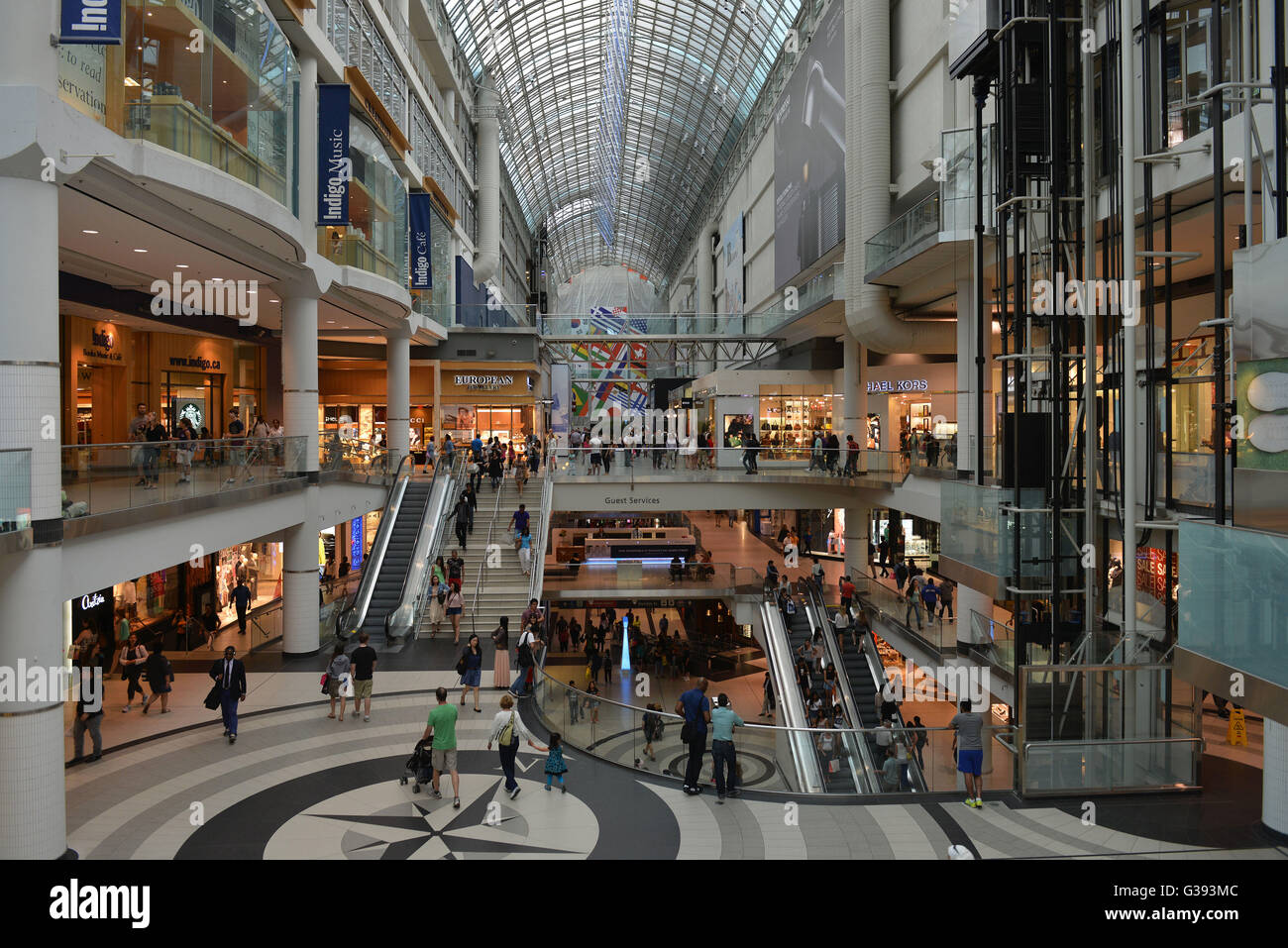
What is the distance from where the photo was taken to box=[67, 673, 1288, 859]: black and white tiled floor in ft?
28.7

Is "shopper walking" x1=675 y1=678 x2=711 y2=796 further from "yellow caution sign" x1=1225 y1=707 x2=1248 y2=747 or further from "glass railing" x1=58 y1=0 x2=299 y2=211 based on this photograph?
"glass railing" x1=58 y1=0 x2=299 y2=211

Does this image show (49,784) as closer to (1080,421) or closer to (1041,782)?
(1041,782)

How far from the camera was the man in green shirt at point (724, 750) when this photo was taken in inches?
398

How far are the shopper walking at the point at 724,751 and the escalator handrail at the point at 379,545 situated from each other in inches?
410

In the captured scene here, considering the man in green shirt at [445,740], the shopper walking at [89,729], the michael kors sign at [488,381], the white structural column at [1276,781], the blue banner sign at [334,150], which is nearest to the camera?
the white structural column at [1276,781]

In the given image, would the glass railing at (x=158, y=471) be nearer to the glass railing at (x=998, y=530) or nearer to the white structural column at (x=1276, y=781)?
the glass railing at (x=998, y=530)

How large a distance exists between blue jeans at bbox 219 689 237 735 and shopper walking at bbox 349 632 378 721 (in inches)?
64.2

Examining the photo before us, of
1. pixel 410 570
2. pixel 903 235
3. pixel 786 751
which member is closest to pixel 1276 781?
pixel 786 751

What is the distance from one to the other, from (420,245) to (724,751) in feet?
70.8

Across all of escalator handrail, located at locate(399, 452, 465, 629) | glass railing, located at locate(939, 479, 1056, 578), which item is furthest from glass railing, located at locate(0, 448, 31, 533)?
glass railing, located at locate(939, 479, 1056, 578)

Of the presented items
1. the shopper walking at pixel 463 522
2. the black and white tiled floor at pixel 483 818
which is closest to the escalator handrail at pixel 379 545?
the shopper walking at pixel 463 522

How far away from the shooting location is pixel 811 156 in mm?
30641

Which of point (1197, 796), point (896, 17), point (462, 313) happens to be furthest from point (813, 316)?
point (1197, 796)

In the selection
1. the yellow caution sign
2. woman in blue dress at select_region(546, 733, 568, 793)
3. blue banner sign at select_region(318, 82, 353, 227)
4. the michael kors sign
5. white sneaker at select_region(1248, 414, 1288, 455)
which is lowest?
the yellow caution sign
